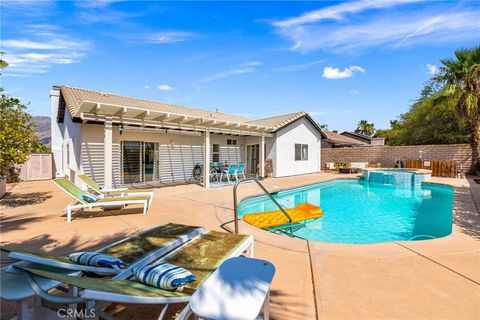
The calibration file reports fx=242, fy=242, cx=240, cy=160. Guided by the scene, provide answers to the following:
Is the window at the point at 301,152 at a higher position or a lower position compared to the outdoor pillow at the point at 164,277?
higher

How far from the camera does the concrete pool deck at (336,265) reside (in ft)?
8.55

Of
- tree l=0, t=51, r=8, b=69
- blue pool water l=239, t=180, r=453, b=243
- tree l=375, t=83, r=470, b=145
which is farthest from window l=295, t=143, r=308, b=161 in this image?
tree l=0, t=51, r=8, b=69

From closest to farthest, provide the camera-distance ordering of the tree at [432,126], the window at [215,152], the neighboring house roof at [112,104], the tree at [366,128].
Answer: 1. the neighboring house roof at [112,104]
2. the window at [215,152]
3. the tree at [432,126]
4. the tree at [366,128]

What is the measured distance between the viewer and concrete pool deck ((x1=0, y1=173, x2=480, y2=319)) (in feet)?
8.55

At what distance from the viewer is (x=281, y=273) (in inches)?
134

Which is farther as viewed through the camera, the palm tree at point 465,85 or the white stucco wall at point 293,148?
the white stucco wall at point 293,148

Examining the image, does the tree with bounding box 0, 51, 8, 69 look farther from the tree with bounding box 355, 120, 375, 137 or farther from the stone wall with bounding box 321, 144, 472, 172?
the tree with bounding box 355, 120, 375, 137

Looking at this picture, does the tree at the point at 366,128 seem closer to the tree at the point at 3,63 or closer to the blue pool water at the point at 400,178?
the blue pool water at the point at 400,178

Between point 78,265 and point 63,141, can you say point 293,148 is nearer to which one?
point 63,141

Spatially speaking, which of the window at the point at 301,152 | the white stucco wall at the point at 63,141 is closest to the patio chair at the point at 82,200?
the white stucco wall at the point at 63,141

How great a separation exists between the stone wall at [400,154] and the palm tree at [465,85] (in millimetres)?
806

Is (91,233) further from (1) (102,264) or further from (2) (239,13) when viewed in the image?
(2) (239,13)

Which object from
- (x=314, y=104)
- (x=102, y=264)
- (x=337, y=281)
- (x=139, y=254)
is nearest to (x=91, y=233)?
(x=139, y=254)

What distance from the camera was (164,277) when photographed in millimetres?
2211
